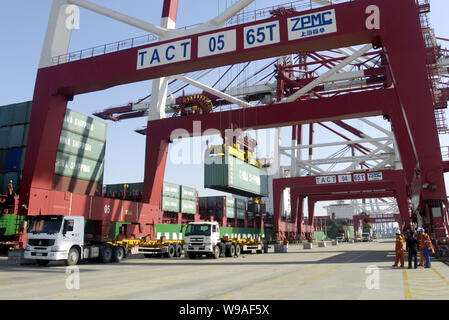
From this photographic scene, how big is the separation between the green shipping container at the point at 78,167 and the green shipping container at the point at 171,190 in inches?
406

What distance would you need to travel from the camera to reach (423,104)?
52.5 feet

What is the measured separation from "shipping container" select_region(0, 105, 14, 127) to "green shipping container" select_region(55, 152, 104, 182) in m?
5.07

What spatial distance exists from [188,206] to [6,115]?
19734mm

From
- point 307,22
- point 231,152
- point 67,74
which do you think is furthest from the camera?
point 231,152

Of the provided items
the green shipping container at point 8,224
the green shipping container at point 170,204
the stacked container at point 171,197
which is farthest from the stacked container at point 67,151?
the stacked container at point 171,197

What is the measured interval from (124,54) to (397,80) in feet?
42.1

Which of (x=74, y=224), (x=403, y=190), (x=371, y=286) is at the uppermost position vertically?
(x=403, y=190)

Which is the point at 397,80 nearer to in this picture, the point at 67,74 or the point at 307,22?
the point at 307,22

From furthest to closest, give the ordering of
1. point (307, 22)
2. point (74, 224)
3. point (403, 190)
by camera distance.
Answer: point (403, 190), point (74, 224), point (307, 22)

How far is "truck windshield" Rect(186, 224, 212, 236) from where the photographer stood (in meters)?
21.6

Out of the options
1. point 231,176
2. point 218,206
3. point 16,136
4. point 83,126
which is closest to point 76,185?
point 83,126

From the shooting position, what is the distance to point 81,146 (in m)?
22.6

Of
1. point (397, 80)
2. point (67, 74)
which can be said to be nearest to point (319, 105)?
point (397, 80)

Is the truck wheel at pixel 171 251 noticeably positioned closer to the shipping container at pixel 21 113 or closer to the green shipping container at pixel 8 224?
the green shipping container at pixel 8 224
